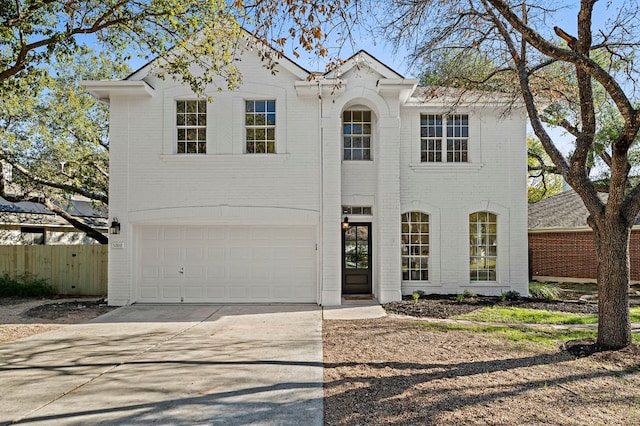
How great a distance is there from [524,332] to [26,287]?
14422 mm

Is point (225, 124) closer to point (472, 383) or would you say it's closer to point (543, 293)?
point (472, 383)

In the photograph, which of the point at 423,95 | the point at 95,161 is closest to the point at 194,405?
the point at 423,95

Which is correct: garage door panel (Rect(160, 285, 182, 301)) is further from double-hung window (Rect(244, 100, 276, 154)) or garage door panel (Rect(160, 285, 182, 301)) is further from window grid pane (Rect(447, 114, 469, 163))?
window grid pane (Rect(447, 114, 469, 163))

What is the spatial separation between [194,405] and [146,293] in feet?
28.1

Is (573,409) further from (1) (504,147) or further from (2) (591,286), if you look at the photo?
(2) (591,286)

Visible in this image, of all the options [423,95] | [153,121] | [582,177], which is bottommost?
[582,177]

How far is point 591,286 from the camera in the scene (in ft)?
56.0

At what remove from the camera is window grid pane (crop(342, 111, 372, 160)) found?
13.9m

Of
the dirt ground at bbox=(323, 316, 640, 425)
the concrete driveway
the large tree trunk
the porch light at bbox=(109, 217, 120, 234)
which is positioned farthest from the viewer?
the porch light at bbox=(109, 217, 120, 234)

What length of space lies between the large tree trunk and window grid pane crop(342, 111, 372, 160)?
24.1 ft

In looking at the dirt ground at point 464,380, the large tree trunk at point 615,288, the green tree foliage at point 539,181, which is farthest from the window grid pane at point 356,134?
the green tree foliage at point 539,181

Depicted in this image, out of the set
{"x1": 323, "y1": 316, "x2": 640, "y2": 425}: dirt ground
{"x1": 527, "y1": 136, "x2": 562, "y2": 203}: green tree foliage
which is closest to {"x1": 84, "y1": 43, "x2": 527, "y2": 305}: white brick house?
{"x1": 323, "y1": 316, "x2": 640, "y2": 425}: dirt ground

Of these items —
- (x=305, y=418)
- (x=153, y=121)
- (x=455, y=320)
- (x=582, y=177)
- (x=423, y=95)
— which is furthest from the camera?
(x=423, y=95)

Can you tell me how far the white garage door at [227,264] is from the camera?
13.2m
